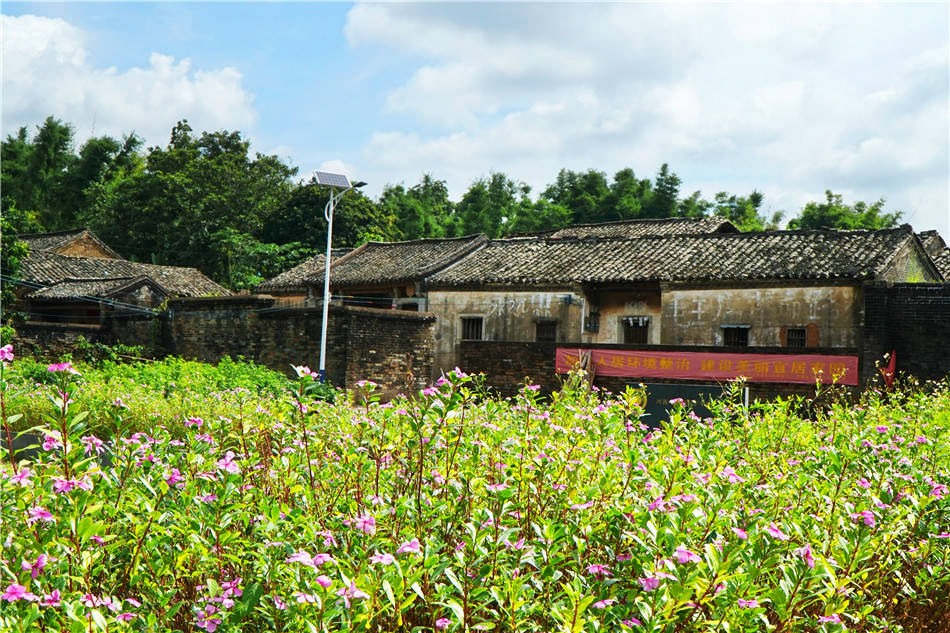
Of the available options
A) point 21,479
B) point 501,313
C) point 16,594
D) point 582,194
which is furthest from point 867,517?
point 582,194

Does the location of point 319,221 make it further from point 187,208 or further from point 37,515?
point 37,515

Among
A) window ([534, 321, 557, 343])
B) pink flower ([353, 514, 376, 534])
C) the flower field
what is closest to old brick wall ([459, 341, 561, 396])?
window ([534, 321, 557, 343])

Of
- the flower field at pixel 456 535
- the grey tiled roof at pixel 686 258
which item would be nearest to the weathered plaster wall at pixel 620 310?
the grey tiled roof at pixel 686 258

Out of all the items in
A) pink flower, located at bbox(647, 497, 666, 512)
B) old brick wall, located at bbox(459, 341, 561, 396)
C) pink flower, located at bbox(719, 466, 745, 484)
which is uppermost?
pink flower, located at bbox(719, 466, 745, 484)

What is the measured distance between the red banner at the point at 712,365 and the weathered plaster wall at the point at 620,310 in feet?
9.34

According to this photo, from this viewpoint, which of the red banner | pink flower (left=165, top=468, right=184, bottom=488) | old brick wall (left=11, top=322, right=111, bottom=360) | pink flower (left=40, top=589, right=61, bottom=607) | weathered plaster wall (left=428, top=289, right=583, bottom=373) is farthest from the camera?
old brick wall (left=11, top=322, right=111, bottom=360)

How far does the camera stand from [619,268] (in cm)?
1962

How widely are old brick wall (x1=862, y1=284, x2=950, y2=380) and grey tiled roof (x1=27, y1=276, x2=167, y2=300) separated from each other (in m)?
20.4

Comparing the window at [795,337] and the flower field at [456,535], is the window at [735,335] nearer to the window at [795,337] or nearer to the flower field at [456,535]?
the window at [795,337]

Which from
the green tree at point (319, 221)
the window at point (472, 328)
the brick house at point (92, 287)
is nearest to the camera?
the window at point (472, 328)

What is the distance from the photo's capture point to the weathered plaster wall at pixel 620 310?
19.1 m

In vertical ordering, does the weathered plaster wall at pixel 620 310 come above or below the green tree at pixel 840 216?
below

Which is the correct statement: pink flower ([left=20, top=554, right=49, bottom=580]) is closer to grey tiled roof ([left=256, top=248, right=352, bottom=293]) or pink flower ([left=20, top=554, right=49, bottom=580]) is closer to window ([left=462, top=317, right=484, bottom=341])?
window ([left=462, top=317, right=484, bottom=341])

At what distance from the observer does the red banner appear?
14539 millimetres
